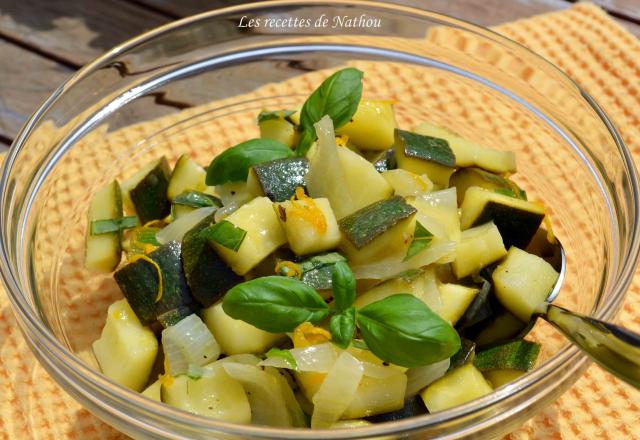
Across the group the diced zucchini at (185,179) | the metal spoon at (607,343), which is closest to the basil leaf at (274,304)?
the metal spoon at (607,343)

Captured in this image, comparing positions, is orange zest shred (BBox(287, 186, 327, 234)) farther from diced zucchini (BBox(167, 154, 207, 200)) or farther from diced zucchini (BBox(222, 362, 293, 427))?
diced zucchini (BBox(167, 154, 207, 200))

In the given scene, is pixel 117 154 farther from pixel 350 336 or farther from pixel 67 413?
pixel 350 336

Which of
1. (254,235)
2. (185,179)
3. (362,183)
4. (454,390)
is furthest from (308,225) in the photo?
(185,179)

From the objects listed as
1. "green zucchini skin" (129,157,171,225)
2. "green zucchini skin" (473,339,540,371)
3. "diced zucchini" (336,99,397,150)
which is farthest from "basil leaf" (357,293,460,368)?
"green zucchini skin" (129,157,171,225)

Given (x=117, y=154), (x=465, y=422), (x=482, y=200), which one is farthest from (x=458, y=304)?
(x=117, y=154)

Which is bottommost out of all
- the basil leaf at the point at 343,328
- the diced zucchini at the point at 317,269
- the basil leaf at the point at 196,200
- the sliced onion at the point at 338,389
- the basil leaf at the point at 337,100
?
the sliced onion at the point at 338,389

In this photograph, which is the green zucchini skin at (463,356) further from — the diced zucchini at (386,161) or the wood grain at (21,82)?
the wood grain at (21,82)
